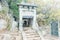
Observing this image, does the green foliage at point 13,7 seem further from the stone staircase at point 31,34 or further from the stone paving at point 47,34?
the stone paving at point 47,34

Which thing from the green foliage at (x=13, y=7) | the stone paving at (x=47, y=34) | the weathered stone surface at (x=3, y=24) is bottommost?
the stone paving at (x=47, y=34)

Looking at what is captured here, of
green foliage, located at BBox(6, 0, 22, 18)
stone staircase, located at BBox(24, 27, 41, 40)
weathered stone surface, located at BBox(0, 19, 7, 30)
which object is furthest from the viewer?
green foliage, located at BBox(6, 0, 22, 18)

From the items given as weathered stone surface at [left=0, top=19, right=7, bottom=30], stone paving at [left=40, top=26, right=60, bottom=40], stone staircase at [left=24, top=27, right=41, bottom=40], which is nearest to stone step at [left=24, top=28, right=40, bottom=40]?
stone staircase at [left=24, top=27, right=41, bottom=40]

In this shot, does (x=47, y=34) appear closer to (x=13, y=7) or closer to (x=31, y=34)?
(x=31, y=34)

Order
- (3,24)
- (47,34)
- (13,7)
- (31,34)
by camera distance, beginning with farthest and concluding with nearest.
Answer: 1. (13,7)
2. (47,34)
3. (31,34)
4. (3,24)

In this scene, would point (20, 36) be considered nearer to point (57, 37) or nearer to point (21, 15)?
point (21, 15)

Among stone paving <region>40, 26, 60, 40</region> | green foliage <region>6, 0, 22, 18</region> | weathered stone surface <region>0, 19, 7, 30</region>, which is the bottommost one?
stone paving <region>40, 26, 60, 40</region>

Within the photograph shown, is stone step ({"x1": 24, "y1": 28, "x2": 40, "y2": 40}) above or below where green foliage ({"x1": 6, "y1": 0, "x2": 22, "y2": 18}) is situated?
below

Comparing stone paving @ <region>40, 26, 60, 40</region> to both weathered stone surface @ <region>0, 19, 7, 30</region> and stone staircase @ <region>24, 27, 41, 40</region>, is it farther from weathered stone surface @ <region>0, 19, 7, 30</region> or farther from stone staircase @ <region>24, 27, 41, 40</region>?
weathered stone surface @ <region>0, 19, 7, 30</region>

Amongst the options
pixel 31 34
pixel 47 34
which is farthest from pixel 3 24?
pixel 47 34

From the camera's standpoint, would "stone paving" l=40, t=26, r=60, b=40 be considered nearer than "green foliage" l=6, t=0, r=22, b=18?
Yes

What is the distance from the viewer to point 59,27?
26.5ft

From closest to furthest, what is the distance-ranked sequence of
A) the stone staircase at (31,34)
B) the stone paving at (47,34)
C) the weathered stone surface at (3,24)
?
the stone staircase at (31,34), the weathered stone surface at (3,24), the stone paving at (47,34)

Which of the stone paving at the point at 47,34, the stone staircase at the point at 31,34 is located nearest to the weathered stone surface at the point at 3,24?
the stone staircase at the point at 31,34
